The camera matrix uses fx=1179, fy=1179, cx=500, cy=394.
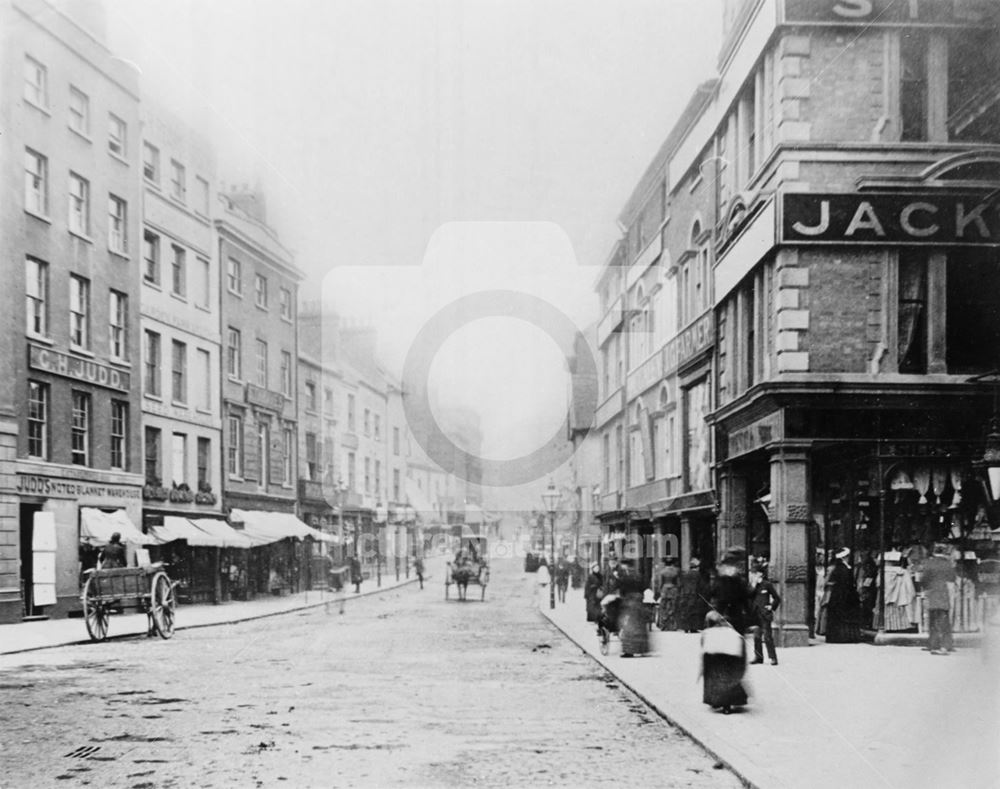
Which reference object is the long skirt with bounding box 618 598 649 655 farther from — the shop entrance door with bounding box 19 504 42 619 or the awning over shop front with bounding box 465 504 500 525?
the awning over shop front with bounding box 465 504 500 525

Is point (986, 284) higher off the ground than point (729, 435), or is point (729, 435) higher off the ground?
point (986, 284)

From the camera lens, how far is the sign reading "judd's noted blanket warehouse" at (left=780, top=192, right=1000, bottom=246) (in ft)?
40.0

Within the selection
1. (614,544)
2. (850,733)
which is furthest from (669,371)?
(850,733)

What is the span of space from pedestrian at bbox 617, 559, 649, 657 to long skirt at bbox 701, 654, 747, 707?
6.28 m

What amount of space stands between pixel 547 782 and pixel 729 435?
13075 millimetres

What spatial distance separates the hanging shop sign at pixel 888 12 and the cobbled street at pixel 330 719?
7.15 meters

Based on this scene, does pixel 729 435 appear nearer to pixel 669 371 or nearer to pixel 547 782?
pixel 669 371

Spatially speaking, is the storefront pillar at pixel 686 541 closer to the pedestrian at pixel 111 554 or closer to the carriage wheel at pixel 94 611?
the pedestrian at pixel 111 554

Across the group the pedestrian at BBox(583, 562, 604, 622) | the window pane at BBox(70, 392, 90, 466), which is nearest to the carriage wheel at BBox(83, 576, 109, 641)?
the window pane at BBox(70, 392, 90, 466)

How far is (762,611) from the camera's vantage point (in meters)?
16.4

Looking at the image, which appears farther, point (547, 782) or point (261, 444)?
point (261, 444)

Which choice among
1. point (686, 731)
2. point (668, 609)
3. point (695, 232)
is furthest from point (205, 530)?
point (686, 731)

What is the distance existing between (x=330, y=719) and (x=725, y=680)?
3.78m

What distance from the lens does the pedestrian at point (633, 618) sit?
17.6m
